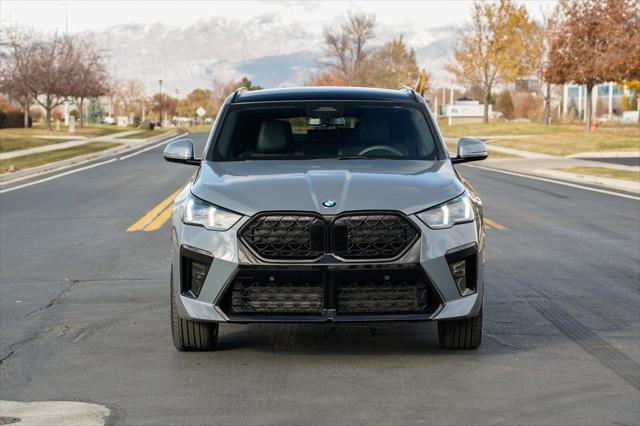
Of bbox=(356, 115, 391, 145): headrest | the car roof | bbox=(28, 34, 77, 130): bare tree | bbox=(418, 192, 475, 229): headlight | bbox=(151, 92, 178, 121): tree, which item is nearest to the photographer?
bbox=(418, 192, 475, 229): headlight

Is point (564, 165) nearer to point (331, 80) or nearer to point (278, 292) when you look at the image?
point (278, 292)

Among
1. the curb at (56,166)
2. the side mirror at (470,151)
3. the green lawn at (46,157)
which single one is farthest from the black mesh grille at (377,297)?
the green lawn at (46,157)

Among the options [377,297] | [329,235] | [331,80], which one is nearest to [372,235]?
[329,235]

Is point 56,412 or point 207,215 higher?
point 207,215

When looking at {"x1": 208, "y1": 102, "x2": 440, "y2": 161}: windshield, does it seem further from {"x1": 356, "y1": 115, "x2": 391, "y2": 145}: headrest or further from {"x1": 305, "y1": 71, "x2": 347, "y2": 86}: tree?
{"x1": 305, "y1": 71, "x2": 347, "y2": 86}: tree

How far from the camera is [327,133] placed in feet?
27.8

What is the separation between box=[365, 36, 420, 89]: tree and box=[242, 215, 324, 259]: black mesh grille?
9809 cm

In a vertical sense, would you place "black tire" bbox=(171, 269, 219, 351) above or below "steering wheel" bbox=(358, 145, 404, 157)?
below

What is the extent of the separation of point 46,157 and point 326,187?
34592 mm

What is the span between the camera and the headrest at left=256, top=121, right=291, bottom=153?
820 centimetres

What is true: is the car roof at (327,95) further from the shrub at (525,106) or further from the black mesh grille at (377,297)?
the shrub at (525,106)

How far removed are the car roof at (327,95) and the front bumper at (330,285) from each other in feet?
6.90

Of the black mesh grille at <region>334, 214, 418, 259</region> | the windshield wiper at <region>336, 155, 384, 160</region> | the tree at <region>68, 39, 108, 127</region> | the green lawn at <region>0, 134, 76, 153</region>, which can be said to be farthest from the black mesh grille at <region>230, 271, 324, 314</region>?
the tree at <region>68, 39, 108, 127</region>

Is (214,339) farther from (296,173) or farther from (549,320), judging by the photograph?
(549,320)
